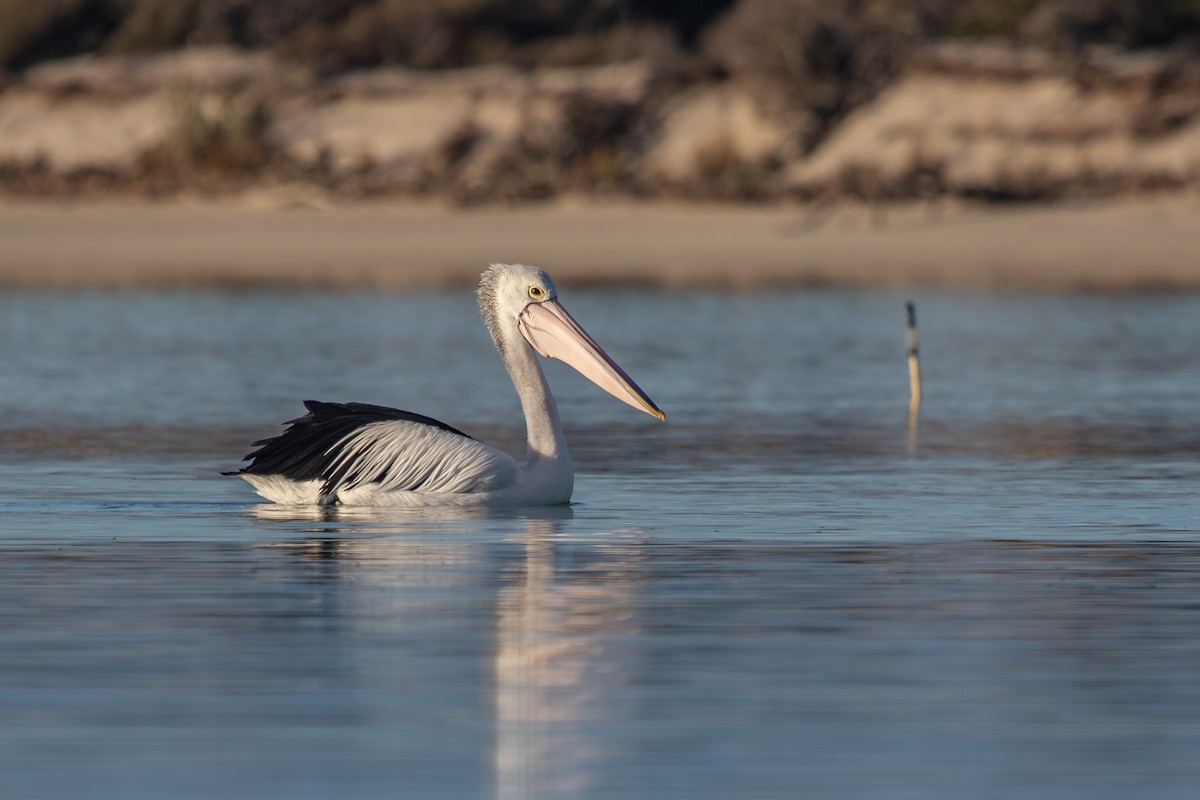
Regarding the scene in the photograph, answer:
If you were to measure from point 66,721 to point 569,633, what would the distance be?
1.67 m

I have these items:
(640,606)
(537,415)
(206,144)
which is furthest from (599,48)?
(640,606)

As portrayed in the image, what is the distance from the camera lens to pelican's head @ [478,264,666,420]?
1108 centimetres

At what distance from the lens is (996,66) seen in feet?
107

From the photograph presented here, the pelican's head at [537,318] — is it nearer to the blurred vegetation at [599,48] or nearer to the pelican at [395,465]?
the pelican at [395,465]

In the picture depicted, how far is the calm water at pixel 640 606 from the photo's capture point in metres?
5.78

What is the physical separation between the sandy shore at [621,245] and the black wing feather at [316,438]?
625 inches

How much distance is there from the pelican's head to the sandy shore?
14.9 metres

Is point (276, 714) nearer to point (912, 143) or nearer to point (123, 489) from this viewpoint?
point (123, 489)

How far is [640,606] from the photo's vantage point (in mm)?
7902

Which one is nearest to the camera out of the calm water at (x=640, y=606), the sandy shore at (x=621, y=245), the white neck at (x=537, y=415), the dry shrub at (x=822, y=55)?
the calm water at (x=640, y=606)

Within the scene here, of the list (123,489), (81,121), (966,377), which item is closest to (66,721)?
(123,489)

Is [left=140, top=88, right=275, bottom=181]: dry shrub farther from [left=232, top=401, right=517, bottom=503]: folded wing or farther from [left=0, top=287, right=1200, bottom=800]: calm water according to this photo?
[left=232, top=401, right=517, bottom=503]: folded wing

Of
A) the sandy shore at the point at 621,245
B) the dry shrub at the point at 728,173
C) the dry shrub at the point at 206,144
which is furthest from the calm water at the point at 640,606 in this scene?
the dry shrub at the point at 206,144

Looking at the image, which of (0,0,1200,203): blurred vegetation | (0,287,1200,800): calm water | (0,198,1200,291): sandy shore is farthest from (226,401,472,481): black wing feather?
(0,0,1200,203): blurred vegetation
